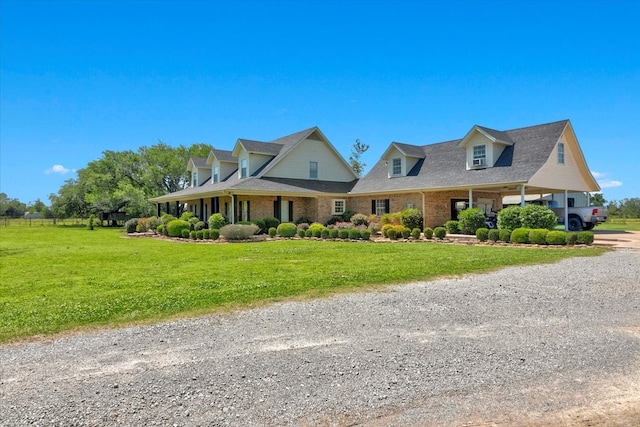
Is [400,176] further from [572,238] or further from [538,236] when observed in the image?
[572,238]

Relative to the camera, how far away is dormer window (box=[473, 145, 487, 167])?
24111mm

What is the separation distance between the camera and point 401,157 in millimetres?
28344

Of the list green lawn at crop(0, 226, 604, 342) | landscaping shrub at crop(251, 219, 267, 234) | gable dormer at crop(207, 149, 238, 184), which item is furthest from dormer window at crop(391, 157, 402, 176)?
green lawn at crop(0, 226, 604, 342)

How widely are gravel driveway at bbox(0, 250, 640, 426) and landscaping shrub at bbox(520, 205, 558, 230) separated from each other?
12.5 metres

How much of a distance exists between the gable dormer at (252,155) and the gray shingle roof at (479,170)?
21.8ft

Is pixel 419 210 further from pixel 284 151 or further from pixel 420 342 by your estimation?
pixel 420 342

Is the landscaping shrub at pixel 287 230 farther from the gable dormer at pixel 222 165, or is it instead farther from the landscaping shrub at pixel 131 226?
the landscaping shrub at pixel 131 226

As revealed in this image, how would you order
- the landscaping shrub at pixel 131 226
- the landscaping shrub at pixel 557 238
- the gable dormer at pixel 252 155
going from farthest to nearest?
the landscaping shrub at pixel 131 226, the gable dormer at pixel 252 155, the landscaping shrub at pixel 557 238

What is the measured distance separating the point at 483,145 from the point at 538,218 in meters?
6.95

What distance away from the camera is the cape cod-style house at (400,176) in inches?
899

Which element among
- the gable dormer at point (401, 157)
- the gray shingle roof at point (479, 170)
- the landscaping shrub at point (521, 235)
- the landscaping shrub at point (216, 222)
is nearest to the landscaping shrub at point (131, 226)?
the landscaping shrub at point (216, 222)

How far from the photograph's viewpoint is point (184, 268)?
11.4m

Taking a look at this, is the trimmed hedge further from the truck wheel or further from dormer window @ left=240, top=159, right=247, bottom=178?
the truck wheel

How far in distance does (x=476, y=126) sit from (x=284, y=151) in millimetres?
12910
